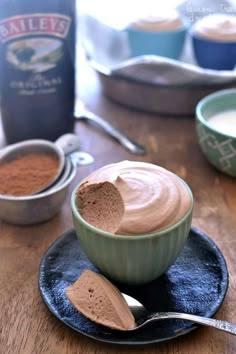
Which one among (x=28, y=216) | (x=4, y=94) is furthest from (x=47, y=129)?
(x=28, y=216)

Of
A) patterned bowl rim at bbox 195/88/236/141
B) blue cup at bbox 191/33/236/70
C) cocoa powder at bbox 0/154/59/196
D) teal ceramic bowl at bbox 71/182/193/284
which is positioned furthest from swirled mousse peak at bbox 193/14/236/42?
teal ceramic bowl at bbox 71/182/193/284

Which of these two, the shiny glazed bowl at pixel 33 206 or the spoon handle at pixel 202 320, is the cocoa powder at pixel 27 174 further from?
the spoon handle at pixel 202 320

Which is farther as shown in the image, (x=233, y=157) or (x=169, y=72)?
(x=169, y=72)

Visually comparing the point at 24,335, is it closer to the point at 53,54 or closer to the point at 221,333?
the point at 221,333

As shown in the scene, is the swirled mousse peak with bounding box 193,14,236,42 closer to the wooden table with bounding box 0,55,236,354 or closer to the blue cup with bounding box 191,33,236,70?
the blue cup with bounding box 191,33,236,70

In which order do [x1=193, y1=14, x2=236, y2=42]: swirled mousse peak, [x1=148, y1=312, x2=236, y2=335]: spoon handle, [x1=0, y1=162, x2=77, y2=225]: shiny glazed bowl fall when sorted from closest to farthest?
[x1=148, y1=312, x2=236, y2=335]: spoon handle
[x1=0, y1=162, x2=77, y2=225]: shiny glazed bowl
[x1=193, y1=14, x2=236, y2=42]: swirled mousse peak

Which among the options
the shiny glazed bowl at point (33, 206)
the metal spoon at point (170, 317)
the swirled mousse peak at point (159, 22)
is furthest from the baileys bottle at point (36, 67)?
the metal spoon at point (170, 317)

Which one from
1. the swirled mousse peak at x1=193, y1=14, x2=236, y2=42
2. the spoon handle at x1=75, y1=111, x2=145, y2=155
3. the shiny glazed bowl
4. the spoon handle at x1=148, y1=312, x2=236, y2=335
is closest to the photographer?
the spoon handle at x1=148, y1=312, x2=236, y2=335
